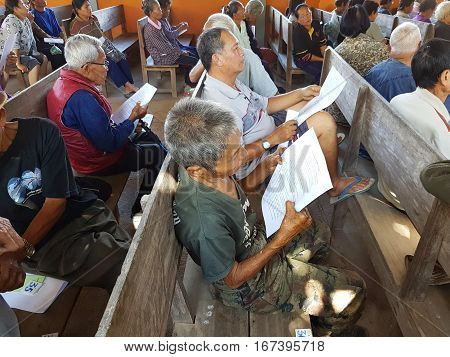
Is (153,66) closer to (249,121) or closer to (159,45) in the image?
(159,45)

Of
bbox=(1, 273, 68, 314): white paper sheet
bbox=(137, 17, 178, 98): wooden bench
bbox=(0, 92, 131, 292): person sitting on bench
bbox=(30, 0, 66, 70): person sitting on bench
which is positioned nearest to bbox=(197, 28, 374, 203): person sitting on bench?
bbox=(0, 92, 131, 292): person sitting on bench

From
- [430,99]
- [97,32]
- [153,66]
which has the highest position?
[430,99]

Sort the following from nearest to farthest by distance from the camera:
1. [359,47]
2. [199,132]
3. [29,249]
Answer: [199,132] < [29,249] < [359,47]

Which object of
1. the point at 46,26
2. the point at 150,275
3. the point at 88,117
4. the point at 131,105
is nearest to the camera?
the point at 150,275

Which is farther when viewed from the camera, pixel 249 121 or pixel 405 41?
pixel 405 41

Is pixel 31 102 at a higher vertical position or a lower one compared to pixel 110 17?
higher

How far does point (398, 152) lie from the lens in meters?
1.56

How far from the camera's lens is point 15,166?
4.60 ft

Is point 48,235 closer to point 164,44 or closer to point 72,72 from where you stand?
point 72,72

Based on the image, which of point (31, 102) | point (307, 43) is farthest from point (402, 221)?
point (307, 43)

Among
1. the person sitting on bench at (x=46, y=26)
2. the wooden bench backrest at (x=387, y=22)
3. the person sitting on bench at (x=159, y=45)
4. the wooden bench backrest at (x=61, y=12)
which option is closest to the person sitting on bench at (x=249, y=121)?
the person sitting on bench at (x=159, y=45)

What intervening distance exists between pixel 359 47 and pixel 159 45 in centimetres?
290

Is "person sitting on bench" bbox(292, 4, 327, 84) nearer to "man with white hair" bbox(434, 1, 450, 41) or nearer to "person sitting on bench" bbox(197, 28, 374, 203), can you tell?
"man with white hair" bbox(434, 1, 450, 41)

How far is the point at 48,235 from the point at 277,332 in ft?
3.40
